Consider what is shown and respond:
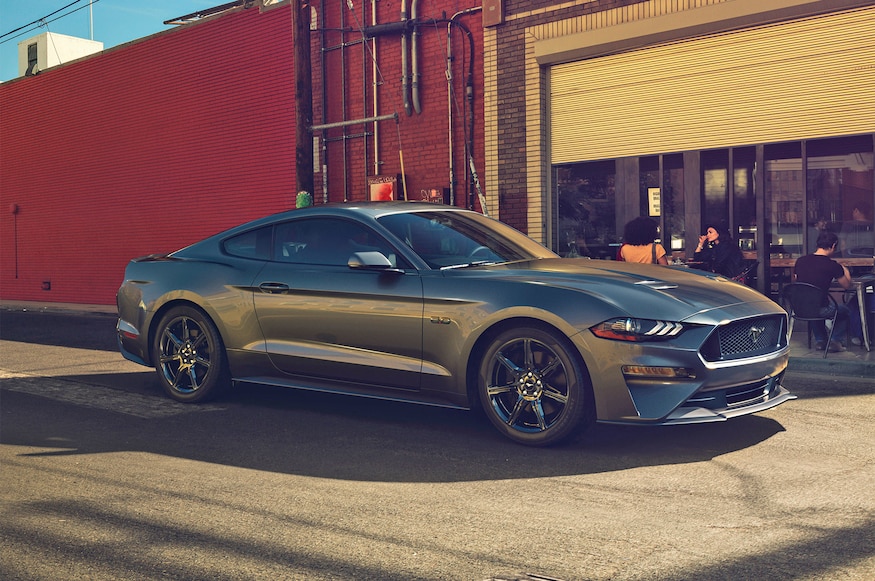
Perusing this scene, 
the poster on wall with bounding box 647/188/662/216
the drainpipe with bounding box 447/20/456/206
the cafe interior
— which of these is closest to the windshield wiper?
Answer: the cafe interior

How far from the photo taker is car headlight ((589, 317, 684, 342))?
5.49 metres

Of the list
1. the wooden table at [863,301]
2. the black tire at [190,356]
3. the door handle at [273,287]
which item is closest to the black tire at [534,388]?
the door handle at [273,287]

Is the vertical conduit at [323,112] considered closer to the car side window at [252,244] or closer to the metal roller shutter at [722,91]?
the metal roller shutter at [722,91]

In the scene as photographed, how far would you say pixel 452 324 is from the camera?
240 inches

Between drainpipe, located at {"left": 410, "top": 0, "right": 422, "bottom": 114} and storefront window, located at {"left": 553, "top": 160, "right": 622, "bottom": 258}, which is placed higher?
drainpipe, located at {"left": 410, "top": 0, "right": 422, "bottom": 114}

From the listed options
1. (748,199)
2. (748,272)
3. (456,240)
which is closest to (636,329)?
(456,240)

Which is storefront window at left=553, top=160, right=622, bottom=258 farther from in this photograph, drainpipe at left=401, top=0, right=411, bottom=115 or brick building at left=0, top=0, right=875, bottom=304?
drainpipe at left=401, top=0, right=411, bottom=115

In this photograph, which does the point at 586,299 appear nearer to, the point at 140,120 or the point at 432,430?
the point at 432,430

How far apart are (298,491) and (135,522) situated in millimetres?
848

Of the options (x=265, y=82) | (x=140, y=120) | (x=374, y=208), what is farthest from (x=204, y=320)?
(x=140, y=120)

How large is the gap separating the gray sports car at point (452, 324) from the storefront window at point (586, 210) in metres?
7.35

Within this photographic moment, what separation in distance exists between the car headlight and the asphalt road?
2.28 feet

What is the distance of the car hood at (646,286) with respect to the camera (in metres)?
5.59

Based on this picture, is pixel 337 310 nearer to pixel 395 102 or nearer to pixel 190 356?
pixel 190 356
